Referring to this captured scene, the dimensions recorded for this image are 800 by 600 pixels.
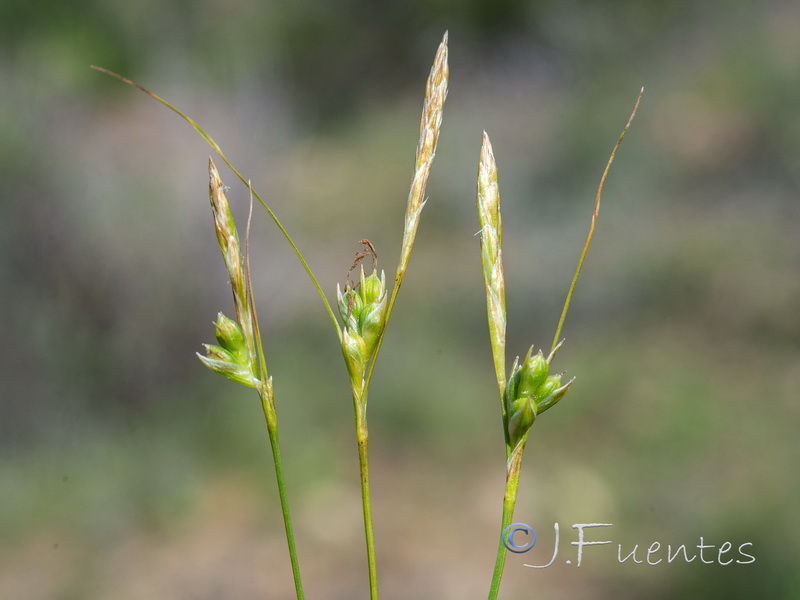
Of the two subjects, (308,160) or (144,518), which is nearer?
(144,518)

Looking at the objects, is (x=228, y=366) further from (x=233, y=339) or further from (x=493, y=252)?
(x=493, y=252)

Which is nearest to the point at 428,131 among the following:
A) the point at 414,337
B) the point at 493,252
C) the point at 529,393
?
the point at 493,252

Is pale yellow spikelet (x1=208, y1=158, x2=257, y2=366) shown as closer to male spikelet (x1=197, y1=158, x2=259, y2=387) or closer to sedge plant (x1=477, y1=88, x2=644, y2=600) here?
male spikelet (x1=197, y1=158, x2=259, y2=387)

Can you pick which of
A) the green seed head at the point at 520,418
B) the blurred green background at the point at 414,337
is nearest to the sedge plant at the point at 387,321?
the green seed head at the point at 520,418

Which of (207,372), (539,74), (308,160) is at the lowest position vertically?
(207,372)

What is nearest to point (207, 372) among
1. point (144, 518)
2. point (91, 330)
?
point (91, 330)

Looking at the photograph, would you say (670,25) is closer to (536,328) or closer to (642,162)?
(642,162)

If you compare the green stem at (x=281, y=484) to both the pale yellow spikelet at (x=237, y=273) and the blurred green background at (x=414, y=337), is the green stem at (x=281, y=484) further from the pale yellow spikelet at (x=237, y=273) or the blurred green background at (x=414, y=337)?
the blurred green background at (x=414, y=337)

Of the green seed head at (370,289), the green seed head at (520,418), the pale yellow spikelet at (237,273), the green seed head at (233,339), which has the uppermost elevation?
the green seed head at (370,289)
